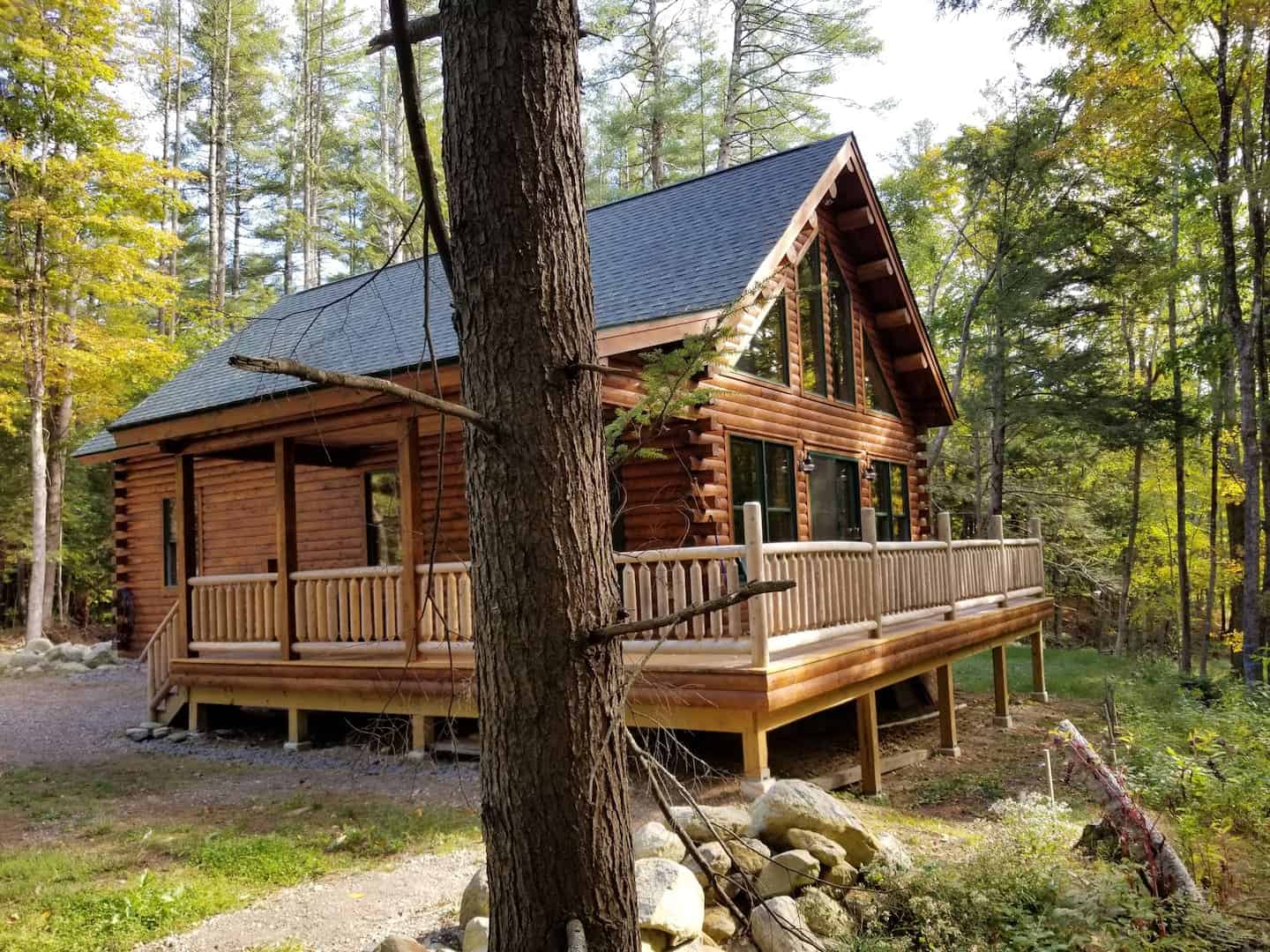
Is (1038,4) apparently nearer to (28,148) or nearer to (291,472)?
(291,472)

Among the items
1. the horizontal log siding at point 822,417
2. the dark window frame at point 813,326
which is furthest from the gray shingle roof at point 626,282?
the dark window frame at point 813,326

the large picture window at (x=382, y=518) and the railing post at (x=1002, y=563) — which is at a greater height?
the large picture window at (x=382, y=518)

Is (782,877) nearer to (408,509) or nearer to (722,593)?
(722,593)

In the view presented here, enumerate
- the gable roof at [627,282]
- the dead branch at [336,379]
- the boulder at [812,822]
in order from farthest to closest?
the gable roof at [627,282] → the boulder at [812,822] → the dead branch at [336,379]

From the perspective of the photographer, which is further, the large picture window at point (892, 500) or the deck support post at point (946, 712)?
the large picture window at point (892, 500)

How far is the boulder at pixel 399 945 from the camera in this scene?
13.4 feet

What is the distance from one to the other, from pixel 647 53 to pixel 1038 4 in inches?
581

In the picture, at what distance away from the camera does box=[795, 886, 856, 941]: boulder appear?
15.0 feet

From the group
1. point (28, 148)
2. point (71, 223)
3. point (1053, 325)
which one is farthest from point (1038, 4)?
point (28, 148)

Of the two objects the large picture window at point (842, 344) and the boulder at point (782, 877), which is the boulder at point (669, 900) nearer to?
the boulder at point (782, 877)

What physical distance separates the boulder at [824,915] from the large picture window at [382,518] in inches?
390

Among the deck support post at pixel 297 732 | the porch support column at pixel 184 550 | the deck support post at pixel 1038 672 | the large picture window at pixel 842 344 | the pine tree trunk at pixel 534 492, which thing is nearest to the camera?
the pine tree trunk at pixel 534 492

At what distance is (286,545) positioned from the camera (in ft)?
31.4

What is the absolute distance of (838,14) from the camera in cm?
2408
